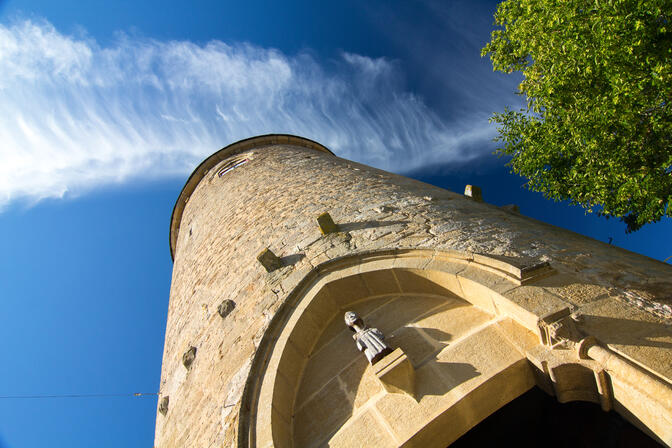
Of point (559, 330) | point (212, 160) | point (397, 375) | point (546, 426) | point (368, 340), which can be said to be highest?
point (212, 160)

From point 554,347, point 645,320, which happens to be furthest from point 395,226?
point 645,320

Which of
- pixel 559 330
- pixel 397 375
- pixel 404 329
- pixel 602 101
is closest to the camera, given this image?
pixel 559 330

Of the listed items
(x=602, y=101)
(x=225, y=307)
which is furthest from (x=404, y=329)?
(x=602, y=101)

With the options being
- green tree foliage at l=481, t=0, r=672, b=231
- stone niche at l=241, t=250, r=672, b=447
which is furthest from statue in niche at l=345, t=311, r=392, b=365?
green tree foliage at l=481, t=0, r=672, b=231

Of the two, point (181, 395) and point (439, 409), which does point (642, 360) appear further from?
point (181, 395)

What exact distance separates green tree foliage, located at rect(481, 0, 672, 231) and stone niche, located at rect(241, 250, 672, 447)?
319cm

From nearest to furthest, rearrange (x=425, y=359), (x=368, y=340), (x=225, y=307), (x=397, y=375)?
(x=397, y=375) → (x=425, y=359) → (x=368, y=340) → (x=225, y=307)

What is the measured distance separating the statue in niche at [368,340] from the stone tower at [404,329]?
0.18 feet

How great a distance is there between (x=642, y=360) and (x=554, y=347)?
1.48 feet

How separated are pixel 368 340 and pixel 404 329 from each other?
42cm

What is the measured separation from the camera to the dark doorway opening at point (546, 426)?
2664 mm

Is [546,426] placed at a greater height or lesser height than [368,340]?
lesser

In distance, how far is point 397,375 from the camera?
2.53 meters

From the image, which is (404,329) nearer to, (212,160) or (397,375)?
(397,375)
